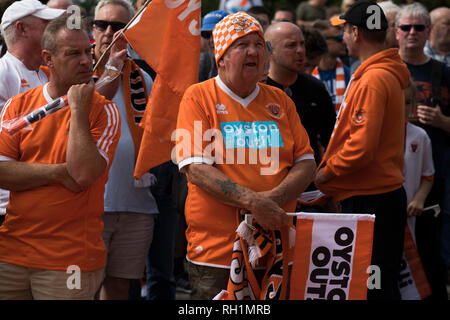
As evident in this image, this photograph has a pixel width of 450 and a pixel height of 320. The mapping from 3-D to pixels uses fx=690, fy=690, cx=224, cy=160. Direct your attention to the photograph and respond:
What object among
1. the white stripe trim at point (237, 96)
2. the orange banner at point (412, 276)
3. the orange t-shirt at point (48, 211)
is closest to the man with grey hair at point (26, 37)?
the orange t-shirt at point (48, 211)

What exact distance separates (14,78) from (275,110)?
174cm

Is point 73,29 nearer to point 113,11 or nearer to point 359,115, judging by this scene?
point 113,11

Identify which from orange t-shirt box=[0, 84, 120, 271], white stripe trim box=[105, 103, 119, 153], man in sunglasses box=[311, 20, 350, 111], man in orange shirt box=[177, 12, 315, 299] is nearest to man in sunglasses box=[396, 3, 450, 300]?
man in sunglasses box=[311, 20, 350, 111]

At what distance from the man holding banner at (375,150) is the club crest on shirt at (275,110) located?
2.74 feet

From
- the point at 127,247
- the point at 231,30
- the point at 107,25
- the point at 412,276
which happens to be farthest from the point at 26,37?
the point at 412,276

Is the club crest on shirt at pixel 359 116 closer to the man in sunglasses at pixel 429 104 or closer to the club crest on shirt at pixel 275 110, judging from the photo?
the club crest on shirt at pixel 275 110

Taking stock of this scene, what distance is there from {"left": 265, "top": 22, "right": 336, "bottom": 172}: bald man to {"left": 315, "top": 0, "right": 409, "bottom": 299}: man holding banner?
0.42 meters

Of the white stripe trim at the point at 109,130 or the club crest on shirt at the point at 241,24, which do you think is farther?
the club crest on shirt at the point at 241,24

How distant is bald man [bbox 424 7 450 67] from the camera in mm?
7887

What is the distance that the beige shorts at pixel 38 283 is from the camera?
3.75 metres

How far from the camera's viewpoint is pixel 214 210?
392 centimetres

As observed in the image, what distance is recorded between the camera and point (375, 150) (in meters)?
4.73
